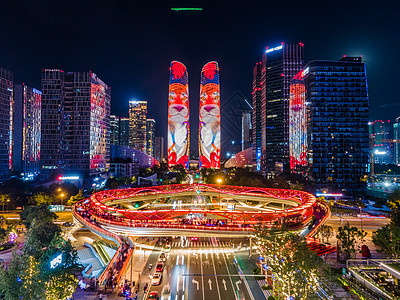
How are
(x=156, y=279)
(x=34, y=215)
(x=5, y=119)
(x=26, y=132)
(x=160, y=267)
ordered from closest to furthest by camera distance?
(x=156, y=279) < (x=160, y=267) < (x=34, y=215) < (x=5, y=119) < (x=26, y=132)

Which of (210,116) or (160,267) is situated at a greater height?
(210,116)

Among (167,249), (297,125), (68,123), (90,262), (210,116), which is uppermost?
(210,116)

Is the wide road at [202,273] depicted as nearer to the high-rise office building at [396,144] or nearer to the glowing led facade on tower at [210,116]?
the glowing led facade on tower at [210,116]

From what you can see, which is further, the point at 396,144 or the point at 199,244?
the point at 396,144

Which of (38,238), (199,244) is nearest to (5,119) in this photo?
(38,238)

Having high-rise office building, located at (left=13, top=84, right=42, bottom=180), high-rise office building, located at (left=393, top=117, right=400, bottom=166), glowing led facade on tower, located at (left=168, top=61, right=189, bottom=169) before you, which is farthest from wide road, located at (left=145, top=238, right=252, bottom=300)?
high-rise office building, located at (left=393, top=117, right=400, bottom=166)

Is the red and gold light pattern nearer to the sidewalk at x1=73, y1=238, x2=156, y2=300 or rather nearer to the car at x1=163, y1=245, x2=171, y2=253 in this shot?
the car at x1=163, y1=245, x2=171, y2=253

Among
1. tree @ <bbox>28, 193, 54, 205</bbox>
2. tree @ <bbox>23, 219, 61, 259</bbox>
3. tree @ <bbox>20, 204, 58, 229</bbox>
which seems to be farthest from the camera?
tree @ <bbox>28, 193, 54, 205</bbox>

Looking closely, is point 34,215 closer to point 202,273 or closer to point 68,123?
point 202,273

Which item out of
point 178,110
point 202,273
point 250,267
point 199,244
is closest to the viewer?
point 202,273
